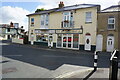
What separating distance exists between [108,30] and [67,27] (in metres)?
6.51

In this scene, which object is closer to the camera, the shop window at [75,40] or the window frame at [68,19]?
the shop window at [75,40]

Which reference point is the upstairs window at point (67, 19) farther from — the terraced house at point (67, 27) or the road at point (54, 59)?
the road at point (54, 59)

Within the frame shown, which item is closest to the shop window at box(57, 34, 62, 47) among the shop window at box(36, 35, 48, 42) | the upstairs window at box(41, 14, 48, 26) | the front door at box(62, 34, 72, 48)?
Answer: the front door at box(62, 34, 72, 48)

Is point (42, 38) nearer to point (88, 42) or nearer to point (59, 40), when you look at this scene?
point (59, 40)

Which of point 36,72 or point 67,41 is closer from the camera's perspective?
point 36,72

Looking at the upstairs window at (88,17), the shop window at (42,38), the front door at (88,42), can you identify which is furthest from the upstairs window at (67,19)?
the shop window at (42,38)

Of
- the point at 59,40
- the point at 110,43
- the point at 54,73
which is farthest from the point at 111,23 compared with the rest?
the point at 54,73

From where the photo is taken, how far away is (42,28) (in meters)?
25.1

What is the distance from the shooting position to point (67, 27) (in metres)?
21.8

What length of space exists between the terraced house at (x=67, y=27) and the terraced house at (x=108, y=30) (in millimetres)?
731

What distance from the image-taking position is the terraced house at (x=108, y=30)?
18.0 meters

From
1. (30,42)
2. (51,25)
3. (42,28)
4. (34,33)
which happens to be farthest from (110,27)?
(30,42)

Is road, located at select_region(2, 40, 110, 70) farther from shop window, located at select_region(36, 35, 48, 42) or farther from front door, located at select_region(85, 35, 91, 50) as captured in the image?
shop window, located at select_region(36, 35, 48, 42)

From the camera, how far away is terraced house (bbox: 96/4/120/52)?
18002 mm
